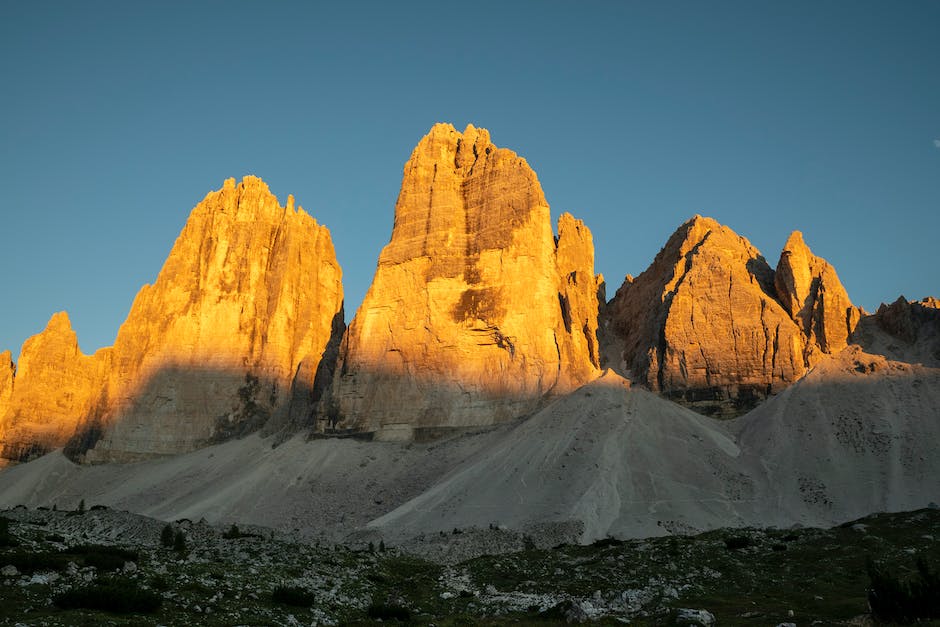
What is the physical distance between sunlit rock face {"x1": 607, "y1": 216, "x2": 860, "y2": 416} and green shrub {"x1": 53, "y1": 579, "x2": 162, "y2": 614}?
247 feet

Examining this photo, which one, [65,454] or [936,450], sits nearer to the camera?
[936,450]

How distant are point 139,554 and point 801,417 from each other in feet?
198

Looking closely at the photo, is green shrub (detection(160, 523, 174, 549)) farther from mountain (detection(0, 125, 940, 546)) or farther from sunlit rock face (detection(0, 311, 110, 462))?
sunlit rock face (detection(0, 311, 110, 462))

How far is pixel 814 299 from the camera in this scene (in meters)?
91.7

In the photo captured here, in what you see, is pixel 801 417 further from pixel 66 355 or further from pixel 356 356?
pixel 66 355

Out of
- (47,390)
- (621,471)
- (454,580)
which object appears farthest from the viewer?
(47,390)

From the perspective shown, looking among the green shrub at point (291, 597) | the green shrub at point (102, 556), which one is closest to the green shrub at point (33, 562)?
the green shrub at point (102, 556)

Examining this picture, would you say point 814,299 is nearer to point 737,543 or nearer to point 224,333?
point 737,543

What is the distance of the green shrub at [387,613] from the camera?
63.9 ft

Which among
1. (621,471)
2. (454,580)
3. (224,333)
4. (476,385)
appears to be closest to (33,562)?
(454,580)

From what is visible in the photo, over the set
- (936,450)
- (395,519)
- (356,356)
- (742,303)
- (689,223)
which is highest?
(689,223)

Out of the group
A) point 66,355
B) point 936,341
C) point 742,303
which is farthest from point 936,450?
point 66,355

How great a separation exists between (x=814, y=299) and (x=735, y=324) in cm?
1078

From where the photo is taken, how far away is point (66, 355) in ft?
408
